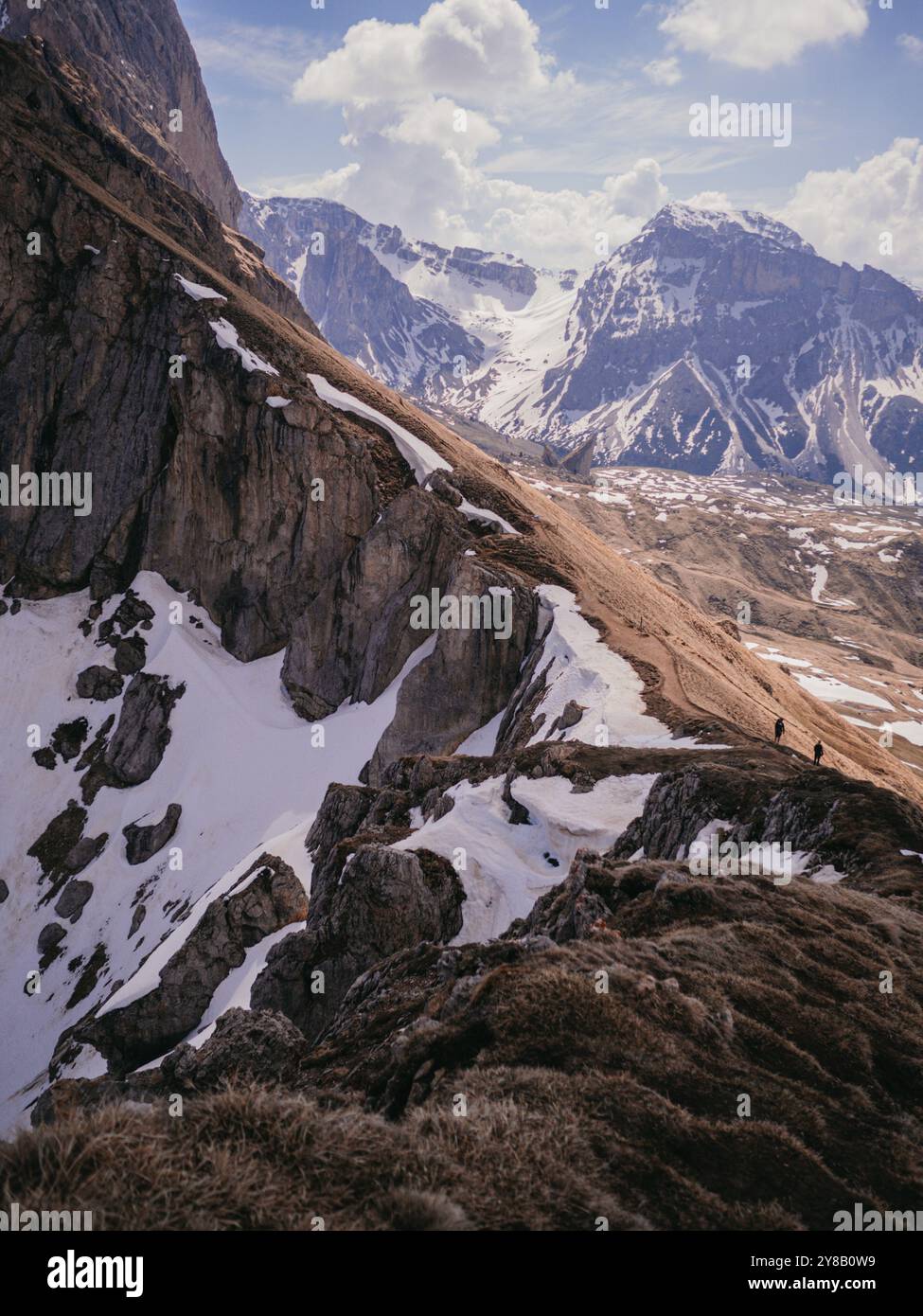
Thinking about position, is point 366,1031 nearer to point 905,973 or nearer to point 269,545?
point 905,973

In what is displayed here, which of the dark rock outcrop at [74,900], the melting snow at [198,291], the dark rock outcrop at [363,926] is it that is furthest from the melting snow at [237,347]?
the dark rock outcrop at [363,926]

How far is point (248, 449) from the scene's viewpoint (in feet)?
225

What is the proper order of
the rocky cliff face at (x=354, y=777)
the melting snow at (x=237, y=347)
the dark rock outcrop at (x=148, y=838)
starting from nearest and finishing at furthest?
the rocky cliff face at (x=354, y=777)
the dark rock outcrop at (x=148, y=838)
the melting snow at (x=237, y=347)

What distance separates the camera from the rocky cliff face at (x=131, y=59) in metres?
140

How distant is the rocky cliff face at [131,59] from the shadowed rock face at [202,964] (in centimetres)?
12880

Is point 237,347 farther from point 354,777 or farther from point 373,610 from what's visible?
point 354,777

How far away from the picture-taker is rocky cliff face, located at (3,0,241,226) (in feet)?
460

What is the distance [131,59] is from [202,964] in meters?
221

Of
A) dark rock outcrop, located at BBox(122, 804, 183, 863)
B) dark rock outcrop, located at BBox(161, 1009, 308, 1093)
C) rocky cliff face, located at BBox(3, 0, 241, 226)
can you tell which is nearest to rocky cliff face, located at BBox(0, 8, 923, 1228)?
dark rock outcrop, located at BBox(161, 1009, 308, 1093)

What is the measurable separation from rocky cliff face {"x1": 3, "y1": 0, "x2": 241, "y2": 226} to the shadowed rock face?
128804mm

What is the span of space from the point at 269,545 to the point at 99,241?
34.5 m

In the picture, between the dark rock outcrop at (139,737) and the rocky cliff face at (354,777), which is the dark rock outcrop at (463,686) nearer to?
the rocky cliff face at (354,777)

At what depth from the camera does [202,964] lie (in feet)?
112
